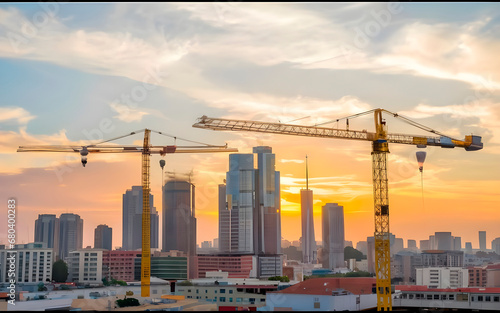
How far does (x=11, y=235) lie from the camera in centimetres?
3547

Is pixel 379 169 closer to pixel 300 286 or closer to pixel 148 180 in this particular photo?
pixel 300 286

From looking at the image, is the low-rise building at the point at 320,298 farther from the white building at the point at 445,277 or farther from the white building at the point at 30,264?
the white building at the point at 445,277

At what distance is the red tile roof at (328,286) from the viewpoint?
55875 mm

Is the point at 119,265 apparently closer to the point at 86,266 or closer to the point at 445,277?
the point at 86,266

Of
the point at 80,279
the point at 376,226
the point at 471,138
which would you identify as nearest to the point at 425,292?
the point at 376,226

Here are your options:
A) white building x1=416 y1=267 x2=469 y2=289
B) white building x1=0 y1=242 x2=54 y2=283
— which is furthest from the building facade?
white building x1=416 y1=267 x2=469 y2=289

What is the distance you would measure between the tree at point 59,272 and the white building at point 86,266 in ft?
11.2

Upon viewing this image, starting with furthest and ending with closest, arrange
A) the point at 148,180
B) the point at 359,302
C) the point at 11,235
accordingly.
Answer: the point at 148,180, the point at 359,302, the point at 11,235

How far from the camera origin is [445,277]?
145125mm

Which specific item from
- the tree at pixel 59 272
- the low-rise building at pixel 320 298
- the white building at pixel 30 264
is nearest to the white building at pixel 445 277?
the tree at pixel 59 272

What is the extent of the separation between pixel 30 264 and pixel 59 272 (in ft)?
30.5

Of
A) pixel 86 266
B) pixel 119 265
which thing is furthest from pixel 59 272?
pixel 119 265

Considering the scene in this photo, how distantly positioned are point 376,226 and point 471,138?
21751 mm

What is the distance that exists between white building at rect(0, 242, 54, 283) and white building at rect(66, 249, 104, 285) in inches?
429
